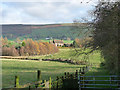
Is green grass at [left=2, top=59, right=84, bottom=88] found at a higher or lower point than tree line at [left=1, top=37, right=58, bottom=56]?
lower

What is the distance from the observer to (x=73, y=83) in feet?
49.5

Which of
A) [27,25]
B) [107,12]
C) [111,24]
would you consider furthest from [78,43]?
[27,25]

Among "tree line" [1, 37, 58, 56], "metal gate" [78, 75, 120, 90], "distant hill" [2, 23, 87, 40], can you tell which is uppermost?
"distant hill" [2, 23, 87, 40]

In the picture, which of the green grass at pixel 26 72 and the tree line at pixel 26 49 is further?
the tree line at pixel 26 49

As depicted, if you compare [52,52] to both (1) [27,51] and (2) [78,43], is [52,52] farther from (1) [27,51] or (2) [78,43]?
(2) [78,43]

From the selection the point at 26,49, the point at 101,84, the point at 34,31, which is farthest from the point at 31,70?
the point at 34,31

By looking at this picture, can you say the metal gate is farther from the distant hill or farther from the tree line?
the distant hill

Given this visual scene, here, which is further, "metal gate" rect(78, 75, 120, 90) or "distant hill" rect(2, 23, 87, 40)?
"distant hill" rect(2, 23, 87, 40)

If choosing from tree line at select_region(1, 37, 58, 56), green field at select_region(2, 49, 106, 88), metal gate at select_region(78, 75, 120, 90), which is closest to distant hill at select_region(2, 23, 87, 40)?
tree line at select_region(1, 37, 58, 56)

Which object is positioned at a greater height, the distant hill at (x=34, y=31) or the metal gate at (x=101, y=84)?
the distant hill at (x=34, y=31)

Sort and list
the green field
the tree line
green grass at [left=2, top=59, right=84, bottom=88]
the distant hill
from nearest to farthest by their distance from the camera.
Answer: green grass at [left=2, top=59, right=84, bottom=88] → the green field → the tree line → the distant hill

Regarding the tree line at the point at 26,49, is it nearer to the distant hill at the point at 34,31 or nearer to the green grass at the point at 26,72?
the green grass at the point at 26,72

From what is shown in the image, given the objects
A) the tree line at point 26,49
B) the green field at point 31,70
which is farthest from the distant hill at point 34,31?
the green field at point 31,70

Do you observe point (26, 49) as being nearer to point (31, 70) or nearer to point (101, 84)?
point (31, 70)
